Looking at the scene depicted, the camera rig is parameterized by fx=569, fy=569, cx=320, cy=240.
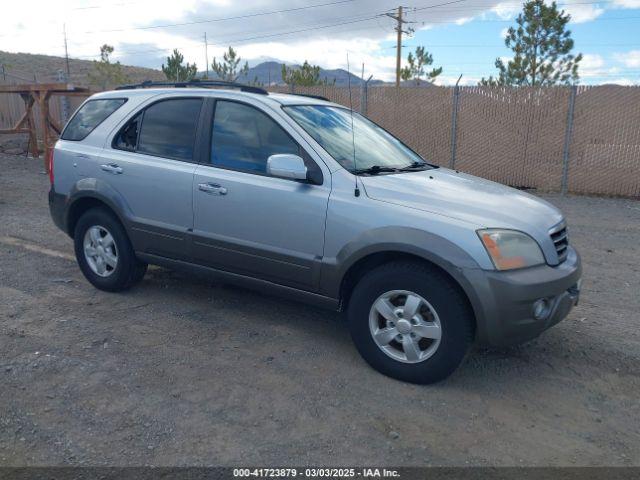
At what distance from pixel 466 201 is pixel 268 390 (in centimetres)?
176

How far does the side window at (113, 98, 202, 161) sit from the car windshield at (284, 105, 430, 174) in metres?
0.90

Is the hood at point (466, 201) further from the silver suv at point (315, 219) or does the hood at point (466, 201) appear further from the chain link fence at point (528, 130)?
the chain link fence at point (528, 130)

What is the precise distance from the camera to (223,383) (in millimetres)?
3693

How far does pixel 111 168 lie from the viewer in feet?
16.4

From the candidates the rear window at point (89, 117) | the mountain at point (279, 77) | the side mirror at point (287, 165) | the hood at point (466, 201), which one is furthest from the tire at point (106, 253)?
the mountain at point (279, 77)

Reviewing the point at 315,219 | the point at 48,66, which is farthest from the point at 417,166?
the point at 48,66

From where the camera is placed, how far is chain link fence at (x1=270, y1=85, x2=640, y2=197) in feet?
36.2

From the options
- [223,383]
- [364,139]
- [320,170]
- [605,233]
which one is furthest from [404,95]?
[223,383]

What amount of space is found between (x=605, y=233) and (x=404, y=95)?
6.46 metres

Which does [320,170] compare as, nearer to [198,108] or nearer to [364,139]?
[364,139]

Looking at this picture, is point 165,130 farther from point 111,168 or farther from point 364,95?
point 364,95

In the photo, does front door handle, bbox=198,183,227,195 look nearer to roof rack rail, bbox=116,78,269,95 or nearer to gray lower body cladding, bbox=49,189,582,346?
roof rack rail, bbox=116,78,269,95

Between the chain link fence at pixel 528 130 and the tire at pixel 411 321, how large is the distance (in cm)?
925

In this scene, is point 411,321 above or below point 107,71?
below
